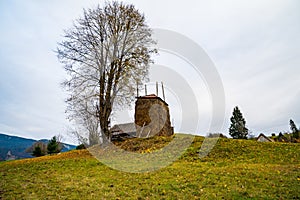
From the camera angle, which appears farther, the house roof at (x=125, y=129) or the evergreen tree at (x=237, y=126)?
the evergreen tree at (x=237, y=126)

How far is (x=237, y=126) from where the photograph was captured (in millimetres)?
42969

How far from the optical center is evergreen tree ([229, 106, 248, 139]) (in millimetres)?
42103

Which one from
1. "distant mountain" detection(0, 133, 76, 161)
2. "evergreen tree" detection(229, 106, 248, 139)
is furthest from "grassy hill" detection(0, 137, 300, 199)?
"distant mountain" detection(0, 133, 76, 161)

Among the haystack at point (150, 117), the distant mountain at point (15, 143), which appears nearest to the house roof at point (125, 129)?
the haystack at point (150, 117)

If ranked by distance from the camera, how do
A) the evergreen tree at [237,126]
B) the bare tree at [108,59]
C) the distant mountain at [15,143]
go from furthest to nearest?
the distant mountain at [15,143]
the evergreen tree at [237,126]
the bare tree at [108,59]

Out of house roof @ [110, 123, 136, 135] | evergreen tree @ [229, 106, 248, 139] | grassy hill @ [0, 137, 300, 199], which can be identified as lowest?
grassy hill @ [0, 137, 300, 199]

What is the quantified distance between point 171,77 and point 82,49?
7.96 m

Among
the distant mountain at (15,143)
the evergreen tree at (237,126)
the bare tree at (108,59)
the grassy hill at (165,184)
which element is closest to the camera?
the grassy hill at (165,184)

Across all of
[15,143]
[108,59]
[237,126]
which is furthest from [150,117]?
[15,143]

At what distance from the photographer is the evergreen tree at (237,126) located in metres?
42.1

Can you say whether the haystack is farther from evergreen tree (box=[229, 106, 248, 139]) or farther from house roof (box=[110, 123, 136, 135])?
evergreen tree (box=[229, 106, 248, 139])

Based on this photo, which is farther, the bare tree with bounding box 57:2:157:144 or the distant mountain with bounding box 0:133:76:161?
the distant mountain with bounding box 0:133:76:161

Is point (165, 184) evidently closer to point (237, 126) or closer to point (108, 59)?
point (108, 59)

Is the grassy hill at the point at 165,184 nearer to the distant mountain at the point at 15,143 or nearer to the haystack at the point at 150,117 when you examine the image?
the haystack at the point at 150,117
